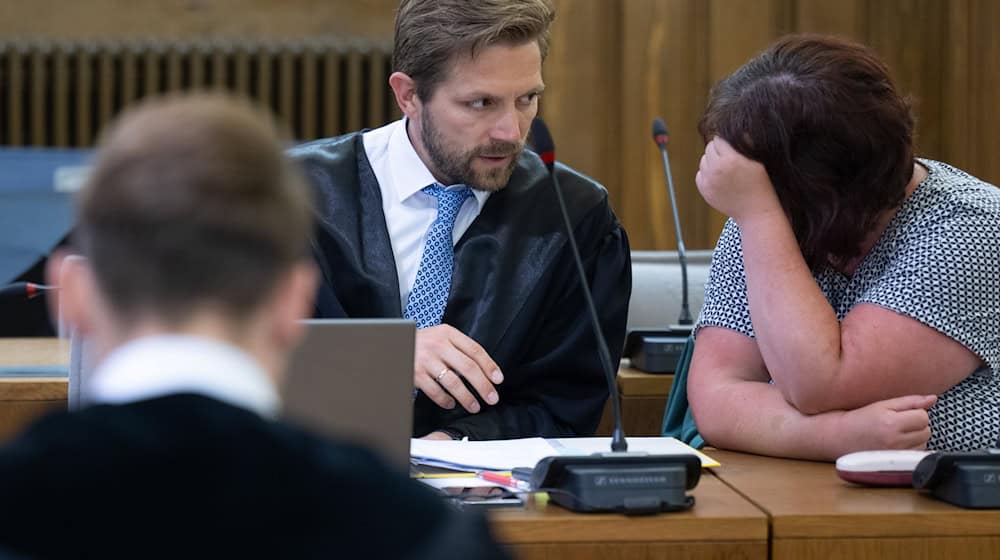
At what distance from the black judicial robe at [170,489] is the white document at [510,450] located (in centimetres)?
97

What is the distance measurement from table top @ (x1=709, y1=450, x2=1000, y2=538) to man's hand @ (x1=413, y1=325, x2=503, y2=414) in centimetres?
50

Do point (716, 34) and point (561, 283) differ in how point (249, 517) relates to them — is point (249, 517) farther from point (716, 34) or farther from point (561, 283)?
point (716, 34)

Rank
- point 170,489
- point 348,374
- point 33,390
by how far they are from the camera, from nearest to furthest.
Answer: point 170,489 → point 348,374 → point 33,390

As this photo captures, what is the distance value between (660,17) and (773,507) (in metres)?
3.73

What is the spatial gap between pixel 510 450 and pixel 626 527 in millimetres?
392

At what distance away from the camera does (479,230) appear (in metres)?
2.48

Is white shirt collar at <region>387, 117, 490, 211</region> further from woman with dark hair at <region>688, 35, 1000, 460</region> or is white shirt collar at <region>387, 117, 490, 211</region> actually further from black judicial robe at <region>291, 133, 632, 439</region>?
woman with dark hair at <region>688, 35, 1000, 460</region>

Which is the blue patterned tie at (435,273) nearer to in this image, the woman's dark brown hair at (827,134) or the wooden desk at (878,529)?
the woman's dark brown hair at (827,134)

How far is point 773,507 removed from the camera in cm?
151

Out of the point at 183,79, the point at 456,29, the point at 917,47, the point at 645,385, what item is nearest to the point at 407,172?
the point at 456,29

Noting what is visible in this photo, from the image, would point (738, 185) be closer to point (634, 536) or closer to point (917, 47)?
point (634, 536)

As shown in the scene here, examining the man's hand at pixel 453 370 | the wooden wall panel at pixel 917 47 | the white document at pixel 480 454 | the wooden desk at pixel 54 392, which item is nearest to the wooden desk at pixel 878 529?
the white document at pixel 480 454

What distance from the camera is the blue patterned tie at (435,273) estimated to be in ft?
7.95

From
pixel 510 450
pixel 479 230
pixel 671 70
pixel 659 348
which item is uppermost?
pixel 671 70
